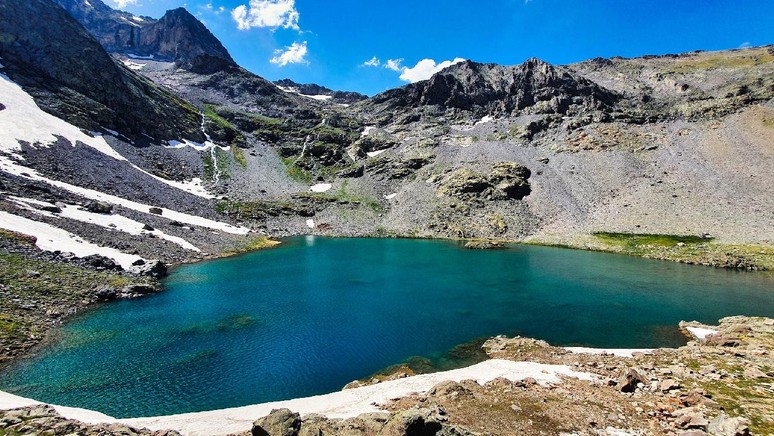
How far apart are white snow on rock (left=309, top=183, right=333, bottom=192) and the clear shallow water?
190 feet

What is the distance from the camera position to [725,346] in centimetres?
2630

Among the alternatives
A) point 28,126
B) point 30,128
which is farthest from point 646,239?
point 28,126

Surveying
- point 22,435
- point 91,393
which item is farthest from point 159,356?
point 22,435

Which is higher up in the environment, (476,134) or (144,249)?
(476,134)

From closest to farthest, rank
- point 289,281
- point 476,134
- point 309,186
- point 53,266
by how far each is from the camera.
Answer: point 53,266 < point 289,281 < point 309,186 < point 476,134

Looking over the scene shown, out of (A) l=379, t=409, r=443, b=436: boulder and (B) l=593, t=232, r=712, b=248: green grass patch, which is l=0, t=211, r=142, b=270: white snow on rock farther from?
(B) l=593, t=232, r=712, b=248: green grass patch

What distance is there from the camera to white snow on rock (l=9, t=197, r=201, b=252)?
47.6 metres

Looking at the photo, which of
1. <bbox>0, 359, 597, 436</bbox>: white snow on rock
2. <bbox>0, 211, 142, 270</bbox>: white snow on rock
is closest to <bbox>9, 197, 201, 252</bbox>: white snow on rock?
<bbox>0, 211, 142, 270</bbox>: white snow on rock

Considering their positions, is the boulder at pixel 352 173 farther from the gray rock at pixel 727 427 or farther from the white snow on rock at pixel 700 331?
the gray rock at pixel 727 427

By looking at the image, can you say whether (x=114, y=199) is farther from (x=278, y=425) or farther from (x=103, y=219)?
(x=278, y=425)

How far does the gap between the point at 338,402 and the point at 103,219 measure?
53.7m

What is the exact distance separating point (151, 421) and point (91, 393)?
21.5 feet

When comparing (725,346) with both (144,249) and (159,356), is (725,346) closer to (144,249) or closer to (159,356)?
(159,356)

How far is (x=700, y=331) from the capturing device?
30828 mm
